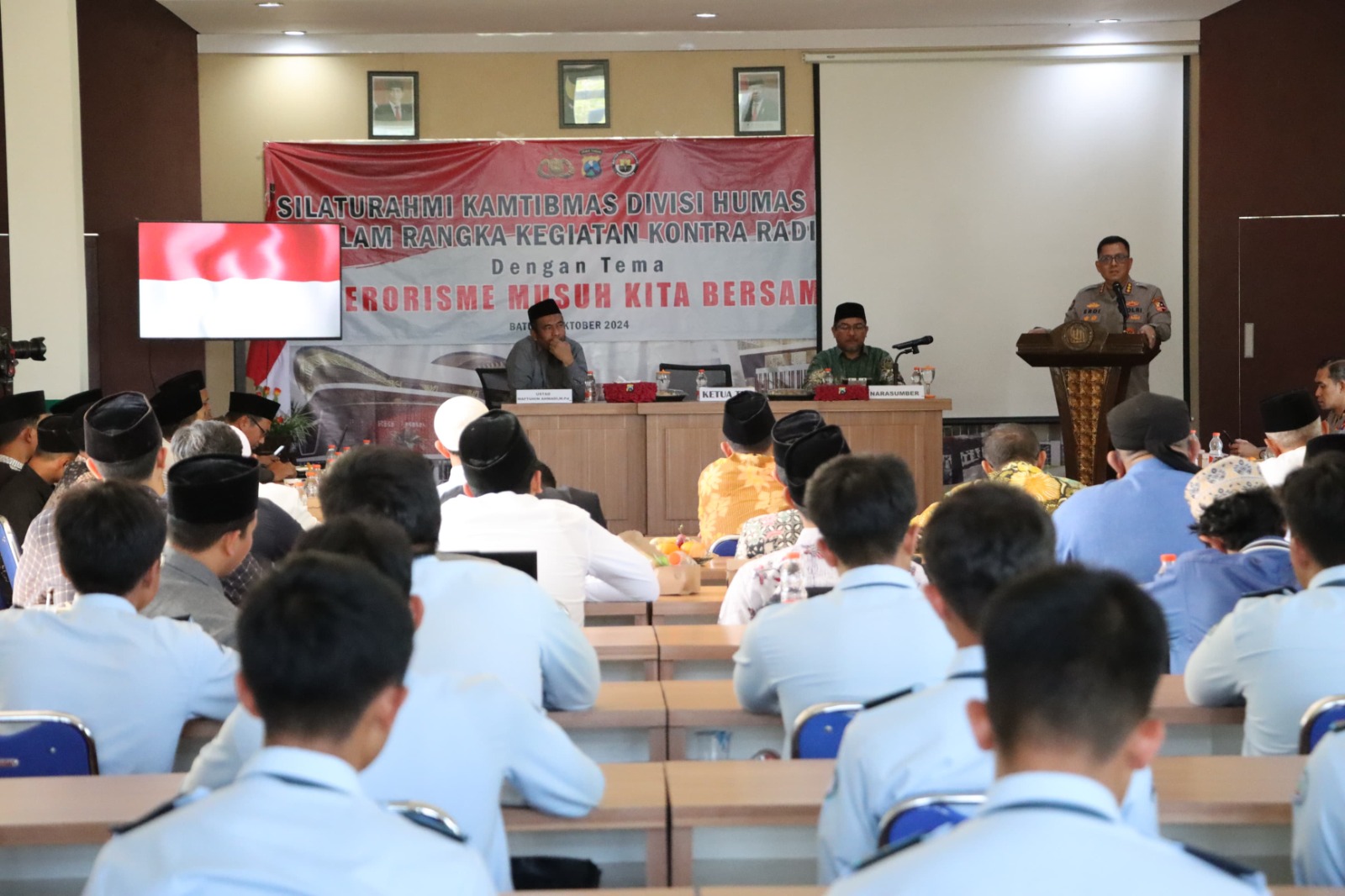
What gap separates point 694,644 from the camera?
9.27 feet

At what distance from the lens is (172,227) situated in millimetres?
7824

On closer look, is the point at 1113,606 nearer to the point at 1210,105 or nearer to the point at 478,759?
the point at 478,759

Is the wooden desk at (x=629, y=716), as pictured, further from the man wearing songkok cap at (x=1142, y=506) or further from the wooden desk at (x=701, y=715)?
the man wearing songkok cap at (x=1142, y=506)

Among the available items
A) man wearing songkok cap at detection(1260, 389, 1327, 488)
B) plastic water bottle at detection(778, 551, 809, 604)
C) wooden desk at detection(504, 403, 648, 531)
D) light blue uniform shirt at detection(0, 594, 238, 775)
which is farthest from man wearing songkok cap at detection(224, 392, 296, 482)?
light blue uniform shirt at detection(0, 594, 238, 775)

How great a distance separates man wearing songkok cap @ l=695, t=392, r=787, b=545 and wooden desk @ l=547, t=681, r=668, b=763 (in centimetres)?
281

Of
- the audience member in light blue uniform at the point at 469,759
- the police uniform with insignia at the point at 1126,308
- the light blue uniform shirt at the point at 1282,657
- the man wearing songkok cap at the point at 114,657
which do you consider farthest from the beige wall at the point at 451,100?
the audience member in light blue uniform at the point at 469,759

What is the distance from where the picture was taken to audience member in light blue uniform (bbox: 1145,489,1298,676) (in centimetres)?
303

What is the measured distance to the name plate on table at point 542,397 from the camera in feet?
24.7

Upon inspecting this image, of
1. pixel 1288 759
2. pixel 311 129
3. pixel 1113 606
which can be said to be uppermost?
pixel 311 129

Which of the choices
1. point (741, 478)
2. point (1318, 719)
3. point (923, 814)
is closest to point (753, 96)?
point (741, 478)

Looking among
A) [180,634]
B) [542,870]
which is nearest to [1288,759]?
[542,870]

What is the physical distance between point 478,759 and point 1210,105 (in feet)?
28.3

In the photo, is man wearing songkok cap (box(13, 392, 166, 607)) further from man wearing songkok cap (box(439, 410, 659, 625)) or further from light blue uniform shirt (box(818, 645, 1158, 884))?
light blue uniform shirt (box(818, 645, 1158, 884))

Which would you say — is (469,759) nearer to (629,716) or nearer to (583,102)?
(629,716)
